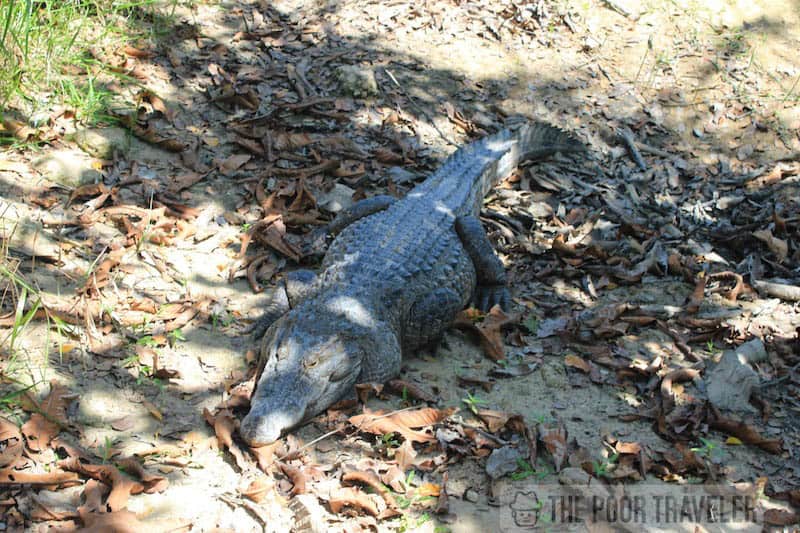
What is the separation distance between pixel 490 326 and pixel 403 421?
3.45ft

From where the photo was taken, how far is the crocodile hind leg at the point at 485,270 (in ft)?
15.4

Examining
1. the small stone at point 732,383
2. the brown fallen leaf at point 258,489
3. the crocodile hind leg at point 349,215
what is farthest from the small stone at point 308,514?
the crocodile hind leg at point 349,215

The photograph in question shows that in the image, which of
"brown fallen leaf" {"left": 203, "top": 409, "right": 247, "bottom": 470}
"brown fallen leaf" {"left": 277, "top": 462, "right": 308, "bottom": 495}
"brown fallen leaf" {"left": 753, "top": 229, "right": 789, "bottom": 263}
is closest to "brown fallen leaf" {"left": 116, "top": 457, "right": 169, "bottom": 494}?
"brown fallen leaf" {"left": 203, "top": 409, "right": 247, "bottom": 470}

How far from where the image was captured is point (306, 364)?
11.7 feet

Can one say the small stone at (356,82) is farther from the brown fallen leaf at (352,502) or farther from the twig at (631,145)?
the brown fallen leaf at (352,502)

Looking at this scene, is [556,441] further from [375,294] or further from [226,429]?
[226,429]

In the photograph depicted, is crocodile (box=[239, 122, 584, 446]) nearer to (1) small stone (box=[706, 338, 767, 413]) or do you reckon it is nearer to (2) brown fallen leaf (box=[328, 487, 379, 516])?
(2) brown fallen leaf (box=[328, 487, 379, 516])

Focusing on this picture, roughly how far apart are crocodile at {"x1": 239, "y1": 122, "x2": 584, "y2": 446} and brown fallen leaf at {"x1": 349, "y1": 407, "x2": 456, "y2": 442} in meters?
0.24

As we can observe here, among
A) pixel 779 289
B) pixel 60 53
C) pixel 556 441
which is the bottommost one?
pixel 556 441

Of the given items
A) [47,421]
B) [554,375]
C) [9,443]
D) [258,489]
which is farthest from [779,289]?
[9,443]

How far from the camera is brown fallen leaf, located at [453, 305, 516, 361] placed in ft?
13.7

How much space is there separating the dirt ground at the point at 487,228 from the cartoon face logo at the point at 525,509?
1.2 inches

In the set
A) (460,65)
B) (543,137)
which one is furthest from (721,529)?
(460,65)

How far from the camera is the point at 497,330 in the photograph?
4.32 m
